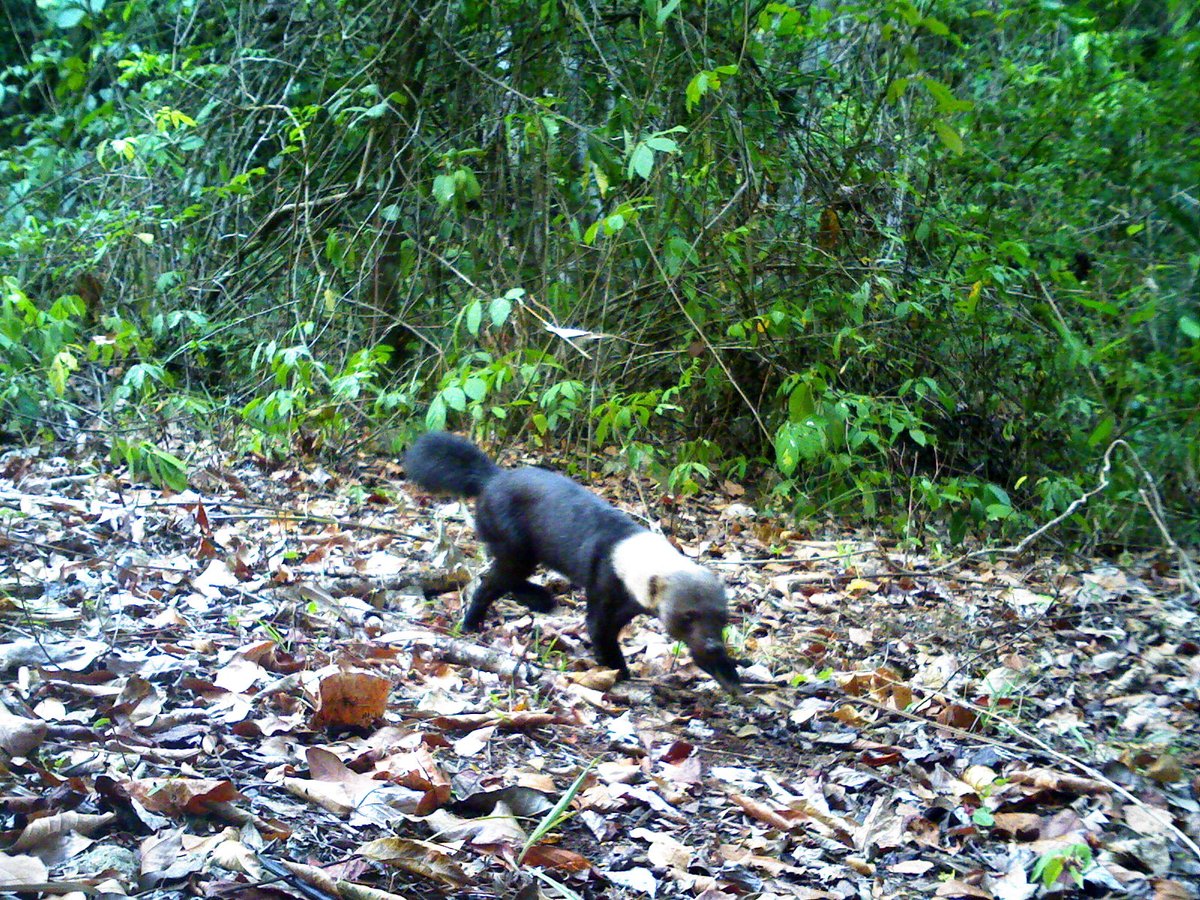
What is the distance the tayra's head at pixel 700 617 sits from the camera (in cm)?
425

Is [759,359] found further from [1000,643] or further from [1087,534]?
[1000,643]

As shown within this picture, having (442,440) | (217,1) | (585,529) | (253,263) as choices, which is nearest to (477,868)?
(585,529)

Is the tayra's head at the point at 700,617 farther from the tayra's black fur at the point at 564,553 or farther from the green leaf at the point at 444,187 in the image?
the green leaf at the point at 444,187

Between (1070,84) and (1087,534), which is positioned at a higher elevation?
(1070,84)

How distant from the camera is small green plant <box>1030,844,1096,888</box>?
269cm

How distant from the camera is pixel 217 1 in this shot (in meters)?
8.73

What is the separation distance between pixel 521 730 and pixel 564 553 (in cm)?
142

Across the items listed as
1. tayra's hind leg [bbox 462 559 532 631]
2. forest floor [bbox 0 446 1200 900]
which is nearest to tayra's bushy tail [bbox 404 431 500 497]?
forest floor [bbox 0 446 1200 900]

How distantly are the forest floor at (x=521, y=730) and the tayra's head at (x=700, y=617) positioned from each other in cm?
16

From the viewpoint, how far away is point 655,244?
285 inches

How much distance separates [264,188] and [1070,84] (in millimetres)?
5998

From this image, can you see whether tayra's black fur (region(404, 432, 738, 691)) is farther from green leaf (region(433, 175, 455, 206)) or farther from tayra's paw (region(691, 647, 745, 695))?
green leaf (region(433, 175, 455, 206))

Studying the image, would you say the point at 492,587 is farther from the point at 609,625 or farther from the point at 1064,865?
the point at 1064,865

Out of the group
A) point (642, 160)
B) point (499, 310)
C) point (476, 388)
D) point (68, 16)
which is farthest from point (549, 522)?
point (68, 16)
